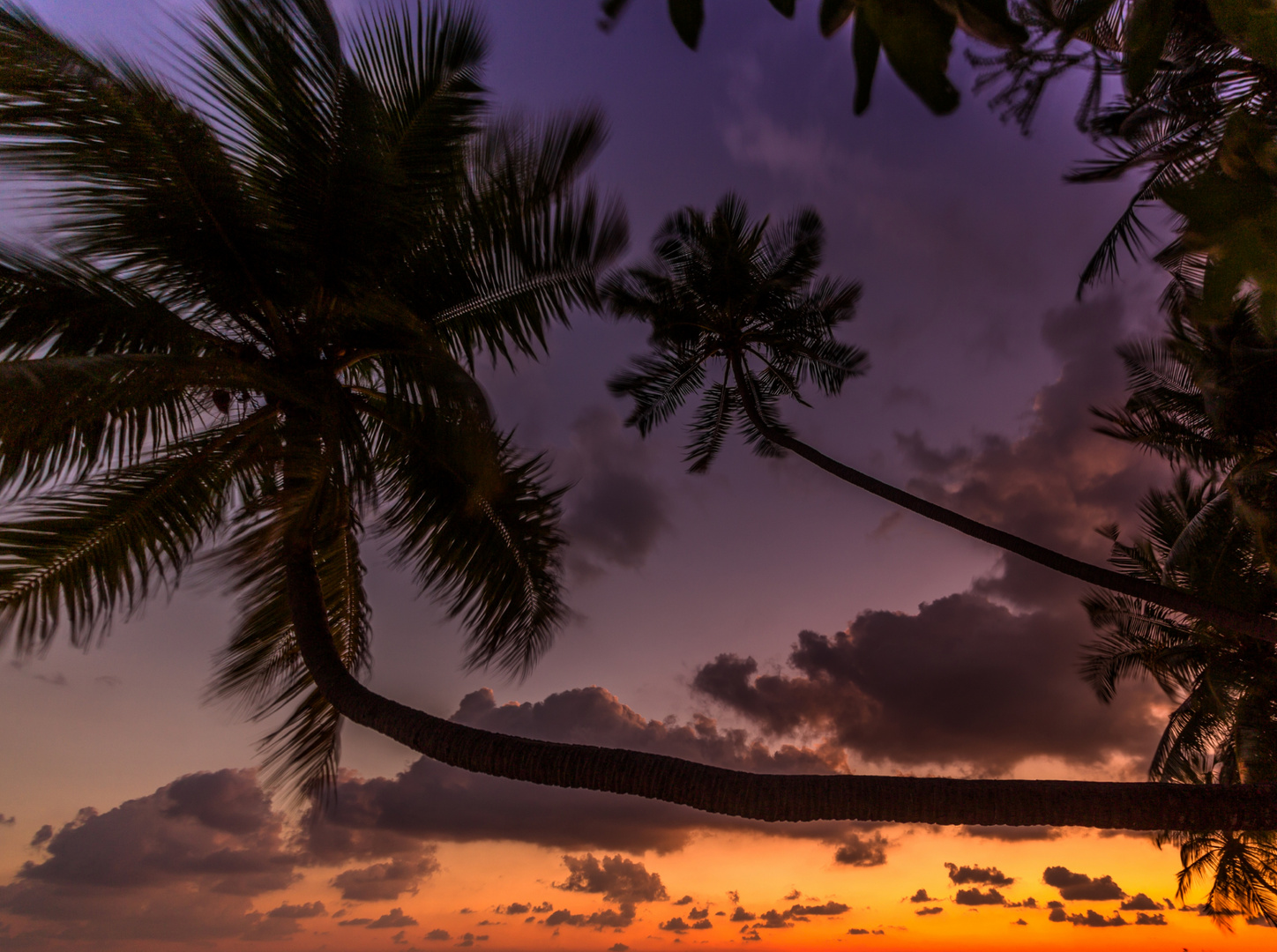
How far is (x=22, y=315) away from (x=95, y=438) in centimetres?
92

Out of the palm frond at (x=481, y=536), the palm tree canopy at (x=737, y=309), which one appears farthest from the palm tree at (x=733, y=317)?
the palm frond at (x=481, y=536)

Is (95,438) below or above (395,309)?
below

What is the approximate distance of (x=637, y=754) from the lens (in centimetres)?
350

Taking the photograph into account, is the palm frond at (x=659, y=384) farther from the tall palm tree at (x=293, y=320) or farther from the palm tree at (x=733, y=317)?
the tall palm tree at (x=293, y=320)

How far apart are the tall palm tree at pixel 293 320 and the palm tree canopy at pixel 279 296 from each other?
18 millimetres

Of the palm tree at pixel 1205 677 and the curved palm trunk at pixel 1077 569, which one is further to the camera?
the palm tree at pixel 1205 677

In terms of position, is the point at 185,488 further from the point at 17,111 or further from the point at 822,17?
the point at 822,17

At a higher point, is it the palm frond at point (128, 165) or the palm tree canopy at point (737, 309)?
the palm tree canopy at point (737, 309)

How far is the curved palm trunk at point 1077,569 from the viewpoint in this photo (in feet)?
19.8

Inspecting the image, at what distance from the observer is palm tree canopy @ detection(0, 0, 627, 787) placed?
177 inches

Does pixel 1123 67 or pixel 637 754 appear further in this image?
pixel 637 754

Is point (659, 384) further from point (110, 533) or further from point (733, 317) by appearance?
point (110, 533)

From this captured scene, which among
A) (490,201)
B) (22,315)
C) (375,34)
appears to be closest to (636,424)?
(490,201)

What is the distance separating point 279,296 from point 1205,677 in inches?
689
